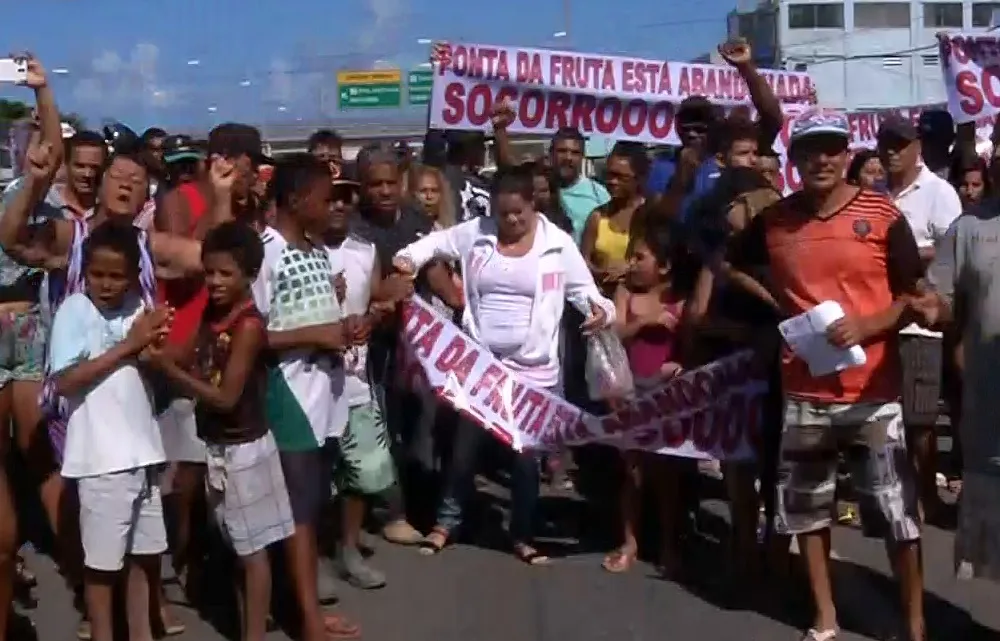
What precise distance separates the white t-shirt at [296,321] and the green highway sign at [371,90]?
43.4 m

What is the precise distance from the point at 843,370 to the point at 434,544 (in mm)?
2545

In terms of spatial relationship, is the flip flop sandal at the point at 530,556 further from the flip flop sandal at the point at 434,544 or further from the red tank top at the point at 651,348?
the red tank top at the point at 651,348

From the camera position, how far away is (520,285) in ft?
23.2

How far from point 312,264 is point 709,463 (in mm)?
3720

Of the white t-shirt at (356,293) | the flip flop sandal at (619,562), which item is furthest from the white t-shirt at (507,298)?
the flip flop sandal at (619,562)

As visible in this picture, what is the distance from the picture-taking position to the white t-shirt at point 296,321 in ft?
19.1

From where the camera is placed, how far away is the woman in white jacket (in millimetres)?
7066

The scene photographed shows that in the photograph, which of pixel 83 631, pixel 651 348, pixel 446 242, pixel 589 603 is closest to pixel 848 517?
pixel 651 348

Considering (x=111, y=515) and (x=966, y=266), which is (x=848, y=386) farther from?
(x=111, y=515)

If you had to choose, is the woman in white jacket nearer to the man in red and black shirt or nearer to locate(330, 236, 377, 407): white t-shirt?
locate(330, 236, 377, 407): white t-shirt

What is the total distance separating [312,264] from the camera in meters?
5.91

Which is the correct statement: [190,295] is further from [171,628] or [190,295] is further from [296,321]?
[171,628]

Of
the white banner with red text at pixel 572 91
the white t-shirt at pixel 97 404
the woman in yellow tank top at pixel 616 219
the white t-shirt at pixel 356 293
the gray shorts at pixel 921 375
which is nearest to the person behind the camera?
the white t-shirt at pixel 97 404

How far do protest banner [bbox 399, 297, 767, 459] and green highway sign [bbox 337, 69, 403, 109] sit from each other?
42186 millimetres
